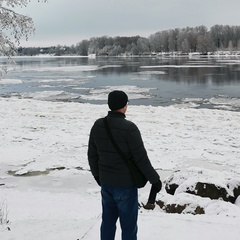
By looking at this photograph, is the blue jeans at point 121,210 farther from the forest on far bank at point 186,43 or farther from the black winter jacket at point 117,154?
the forest on far bank at point 186,43

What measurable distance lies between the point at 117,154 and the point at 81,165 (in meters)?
7.76

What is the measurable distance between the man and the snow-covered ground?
94cm

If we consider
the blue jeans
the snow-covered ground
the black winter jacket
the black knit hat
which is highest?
the black knit hat

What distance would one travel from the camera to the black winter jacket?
3568 millimetres

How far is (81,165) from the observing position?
11.2 metres

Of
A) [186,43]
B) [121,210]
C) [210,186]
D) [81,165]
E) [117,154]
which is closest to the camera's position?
[117,154]

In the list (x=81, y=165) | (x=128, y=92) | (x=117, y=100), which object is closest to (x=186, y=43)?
(x=128, y=92)

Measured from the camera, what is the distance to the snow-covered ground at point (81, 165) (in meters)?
4.95

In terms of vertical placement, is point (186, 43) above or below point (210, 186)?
above

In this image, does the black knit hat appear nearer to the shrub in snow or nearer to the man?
the man

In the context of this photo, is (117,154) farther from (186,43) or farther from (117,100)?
(186,43)

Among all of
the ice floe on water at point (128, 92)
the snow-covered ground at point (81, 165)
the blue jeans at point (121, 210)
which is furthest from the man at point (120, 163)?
the ice floe on water at point (128, 92)

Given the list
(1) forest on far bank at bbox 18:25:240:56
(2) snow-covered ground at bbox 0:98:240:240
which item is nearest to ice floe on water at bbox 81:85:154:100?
(2) snow-covered ground at bbox 0:98:240:240

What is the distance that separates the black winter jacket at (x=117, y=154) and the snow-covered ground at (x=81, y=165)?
1.29 m
